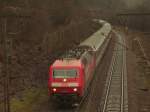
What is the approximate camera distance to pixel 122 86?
31609 millimetres

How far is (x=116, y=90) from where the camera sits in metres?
30.4

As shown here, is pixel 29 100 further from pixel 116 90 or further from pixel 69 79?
pixel 116 90

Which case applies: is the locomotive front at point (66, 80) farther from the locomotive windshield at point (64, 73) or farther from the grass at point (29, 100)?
the grass at point (29, 100)

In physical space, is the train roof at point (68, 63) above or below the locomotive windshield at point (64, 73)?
above

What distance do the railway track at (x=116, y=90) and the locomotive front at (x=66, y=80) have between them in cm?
214

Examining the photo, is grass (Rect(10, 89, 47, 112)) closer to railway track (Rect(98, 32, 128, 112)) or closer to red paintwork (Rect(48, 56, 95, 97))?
red paintwork (Rect(48, 56, 95, 97))

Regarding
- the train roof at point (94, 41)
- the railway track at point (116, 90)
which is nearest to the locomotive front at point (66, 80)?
the railway track at point (116, 90)

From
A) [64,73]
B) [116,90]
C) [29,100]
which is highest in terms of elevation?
[64,73]

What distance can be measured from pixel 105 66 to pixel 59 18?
16.5 meters

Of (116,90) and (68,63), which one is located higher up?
(68,63)

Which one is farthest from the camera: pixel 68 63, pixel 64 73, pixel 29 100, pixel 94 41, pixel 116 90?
pixel 94 41

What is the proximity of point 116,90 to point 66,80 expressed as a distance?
282 inches

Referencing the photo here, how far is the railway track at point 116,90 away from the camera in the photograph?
83.4 feet

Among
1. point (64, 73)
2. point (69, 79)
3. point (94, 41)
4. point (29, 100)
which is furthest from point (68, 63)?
point (94, 41)
